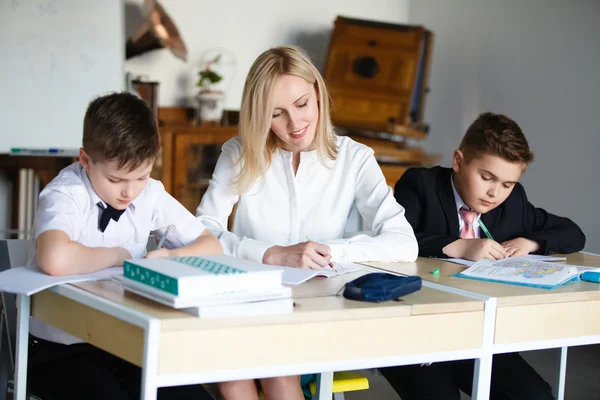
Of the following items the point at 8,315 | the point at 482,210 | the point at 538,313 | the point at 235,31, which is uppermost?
the point at 235,31

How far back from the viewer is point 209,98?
4555 mm

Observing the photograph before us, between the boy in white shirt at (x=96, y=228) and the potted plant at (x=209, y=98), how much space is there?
→ 9.40 ft

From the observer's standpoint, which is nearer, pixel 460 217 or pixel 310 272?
pixel 310 272

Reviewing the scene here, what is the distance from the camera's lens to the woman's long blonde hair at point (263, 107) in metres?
2.00

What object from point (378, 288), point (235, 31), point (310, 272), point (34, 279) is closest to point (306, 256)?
point (310, 272)

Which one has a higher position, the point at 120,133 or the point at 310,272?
the point at 120,133

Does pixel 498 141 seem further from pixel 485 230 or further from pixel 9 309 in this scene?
pixel 9 309

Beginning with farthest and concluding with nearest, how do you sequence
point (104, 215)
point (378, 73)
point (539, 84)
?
1. point (378, 73)
2. point (539, 84)
3. point (104, 215)

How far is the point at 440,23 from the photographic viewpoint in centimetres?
489

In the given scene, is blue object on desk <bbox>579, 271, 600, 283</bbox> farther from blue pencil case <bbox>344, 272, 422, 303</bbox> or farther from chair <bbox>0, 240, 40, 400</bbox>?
chair <bbox>0, 240, 40, 400</bbox>

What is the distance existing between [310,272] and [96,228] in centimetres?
48

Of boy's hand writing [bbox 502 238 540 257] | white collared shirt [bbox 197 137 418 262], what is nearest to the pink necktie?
boy's hand writing [bbox 502 238 540 257]

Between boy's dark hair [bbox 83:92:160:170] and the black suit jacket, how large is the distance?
2.80 ft

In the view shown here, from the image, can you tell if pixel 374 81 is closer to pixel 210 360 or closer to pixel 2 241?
pixel 2 241
